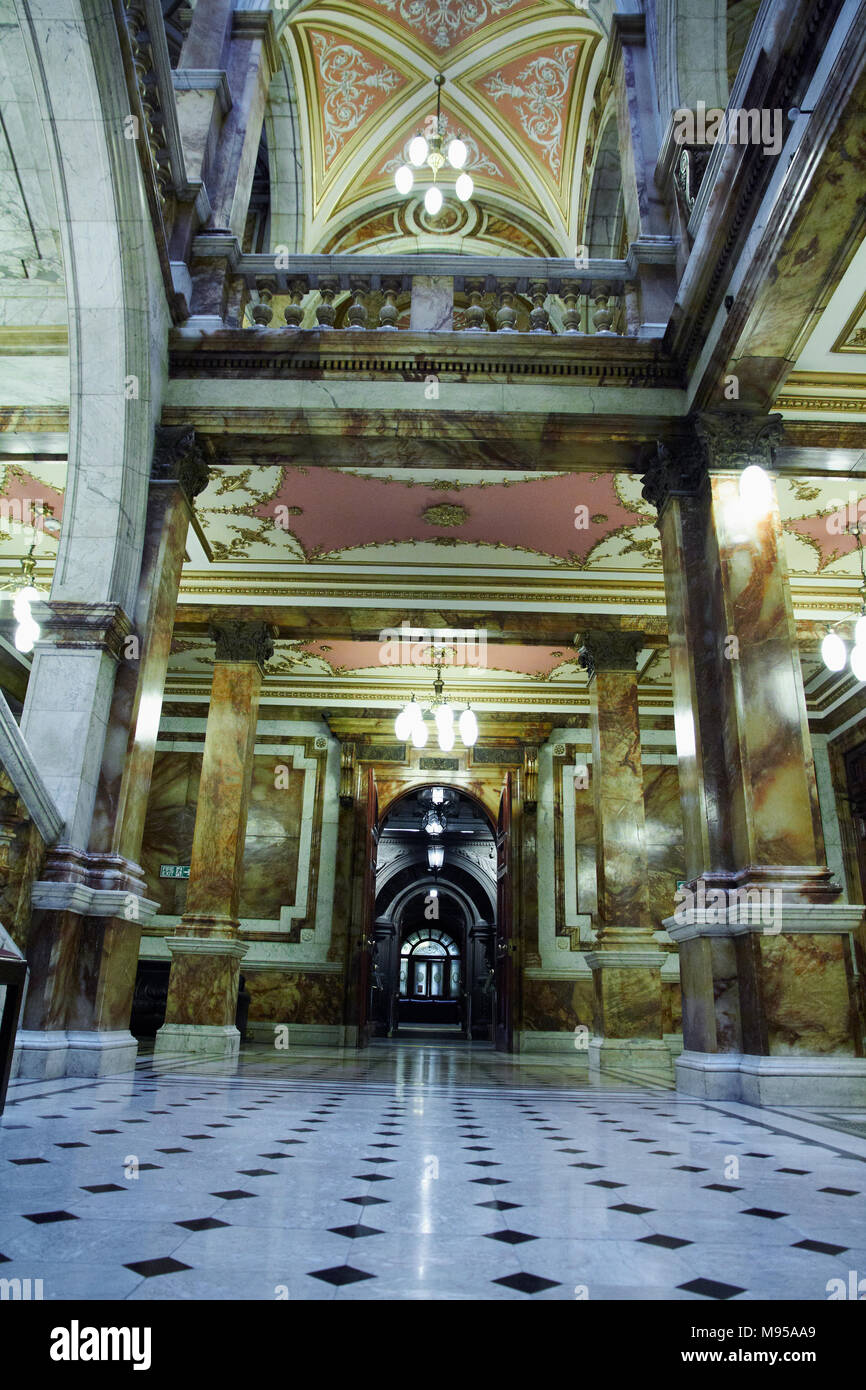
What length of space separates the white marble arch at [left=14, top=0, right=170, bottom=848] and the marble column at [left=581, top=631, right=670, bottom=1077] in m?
5.47

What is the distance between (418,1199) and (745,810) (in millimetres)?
3846

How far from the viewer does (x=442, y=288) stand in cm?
752

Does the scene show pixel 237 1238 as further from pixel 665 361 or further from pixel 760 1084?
pixel 665 361

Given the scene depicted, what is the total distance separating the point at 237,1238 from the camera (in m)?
2.12

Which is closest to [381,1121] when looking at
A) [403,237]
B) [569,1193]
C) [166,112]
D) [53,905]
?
[569,1193]

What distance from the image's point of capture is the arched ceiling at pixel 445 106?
11172mm

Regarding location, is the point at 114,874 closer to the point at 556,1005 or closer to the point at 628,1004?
the point at 628,1004

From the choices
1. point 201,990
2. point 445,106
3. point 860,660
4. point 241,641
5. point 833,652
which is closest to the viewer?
point 860,660

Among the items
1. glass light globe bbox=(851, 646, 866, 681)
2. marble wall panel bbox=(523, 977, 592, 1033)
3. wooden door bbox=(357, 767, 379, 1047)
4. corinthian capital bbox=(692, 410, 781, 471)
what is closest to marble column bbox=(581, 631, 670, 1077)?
glass light globe bbox=(851, 646, 866, 681)

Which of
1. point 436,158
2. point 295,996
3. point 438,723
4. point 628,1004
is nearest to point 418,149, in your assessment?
point 436,158

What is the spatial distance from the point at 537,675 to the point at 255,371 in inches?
269

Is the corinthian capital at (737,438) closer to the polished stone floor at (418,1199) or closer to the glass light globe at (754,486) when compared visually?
the glass light globe at (754,486)

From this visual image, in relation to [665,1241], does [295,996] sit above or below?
above

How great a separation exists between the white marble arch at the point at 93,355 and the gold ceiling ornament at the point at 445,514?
2.70 m
